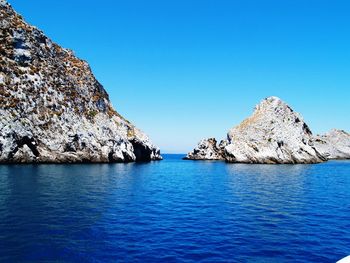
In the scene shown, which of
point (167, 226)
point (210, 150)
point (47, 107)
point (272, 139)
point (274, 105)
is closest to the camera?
point (167, 226)

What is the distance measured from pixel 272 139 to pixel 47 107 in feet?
288

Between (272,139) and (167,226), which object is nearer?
(167,226)

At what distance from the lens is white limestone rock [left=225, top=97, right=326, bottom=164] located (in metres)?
141

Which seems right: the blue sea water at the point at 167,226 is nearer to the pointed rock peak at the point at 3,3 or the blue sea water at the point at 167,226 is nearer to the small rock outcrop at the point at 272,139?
the pointed rock peak at the point at 3,3

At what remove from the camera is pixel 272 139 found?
14162cm

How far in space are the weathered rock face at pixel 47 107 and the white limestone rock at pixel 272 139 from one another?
148 ft

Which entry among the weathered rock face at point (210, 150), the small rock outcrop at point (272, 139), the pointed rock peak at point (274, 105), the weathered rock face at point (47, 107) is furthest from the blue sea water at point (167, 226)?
the weathered rock face at point (210, 150)

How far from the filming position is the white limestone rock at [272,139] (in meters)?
141

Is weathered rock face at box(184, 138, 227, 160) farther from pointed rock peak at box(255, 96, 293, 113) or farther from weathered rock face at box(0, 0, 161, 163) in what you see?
weathered rock face at box(0, 0, 161, 163)

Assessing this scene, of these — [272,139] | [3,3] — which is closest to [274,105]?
[272,139]

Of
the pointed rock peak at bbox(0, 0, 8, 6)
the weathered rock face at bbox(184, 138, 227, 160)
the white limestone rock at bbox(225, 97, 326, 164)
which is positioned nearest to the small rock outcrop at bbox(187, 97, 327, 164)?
the white limestone rock at bbox(225, 97, 326, 164)

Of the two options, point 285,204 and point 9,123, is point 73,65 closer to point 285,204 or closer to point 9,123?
point 9,123

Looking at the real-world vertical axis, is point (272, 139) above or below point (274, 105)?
below

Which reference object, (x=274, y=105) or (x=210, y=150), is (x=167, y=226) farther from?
(x=210, y=150)
